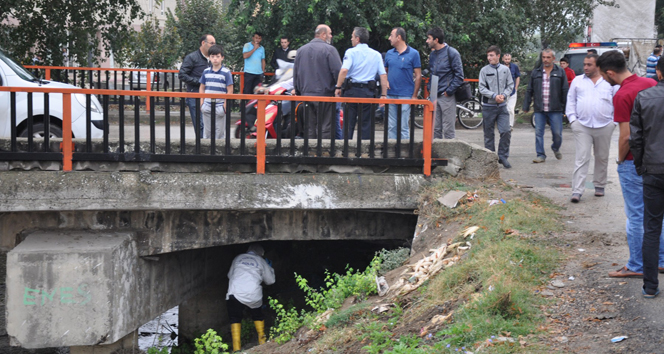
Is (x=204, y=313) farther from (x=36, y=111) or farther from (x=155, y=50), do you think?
(x=155, y=50)

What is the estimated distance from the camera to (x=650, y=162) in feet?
15.2

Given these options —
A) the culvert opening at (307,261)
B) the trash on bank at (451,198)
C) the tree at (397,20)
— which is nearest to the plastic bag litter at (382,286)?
the trash on bank at (451,198)

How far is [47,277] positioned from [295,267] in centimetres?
514

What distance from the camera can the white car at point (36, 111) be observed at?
838 centimetres

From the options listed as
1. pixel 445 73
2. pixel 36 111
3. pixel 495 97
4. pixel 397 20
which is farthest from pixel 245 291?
pixel 397 20

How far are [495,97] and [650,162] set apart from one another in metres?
4.97

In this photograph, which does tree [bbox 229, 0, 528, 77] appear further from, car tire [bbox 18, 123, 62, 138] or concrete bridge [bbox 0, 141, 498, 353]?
concrete bridge [bbox 0, 141, 498, 353]

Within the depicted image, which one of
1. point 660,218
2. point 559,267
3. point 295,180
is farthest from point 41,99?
point 660,218

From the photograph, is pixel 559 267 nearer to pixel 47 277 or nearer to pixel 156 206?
pixel 156 206

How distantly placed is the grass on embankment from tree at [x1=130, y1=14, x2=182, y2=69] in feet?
53.0

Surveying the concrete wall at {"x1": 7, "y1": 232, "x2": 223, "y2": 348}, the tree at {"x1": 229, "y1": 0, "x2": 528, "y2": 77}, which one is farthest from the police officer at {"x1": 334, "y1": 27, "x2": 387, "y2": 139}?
the tree at {"x1": 229, "y1": 0, "x2": 528, "y2": 77}

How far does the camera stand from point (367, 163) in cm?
778

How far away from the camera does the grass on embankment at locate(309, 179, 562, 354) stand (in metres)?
4.48

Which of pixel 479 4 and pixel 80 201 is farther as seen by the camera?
pixel 479 4
